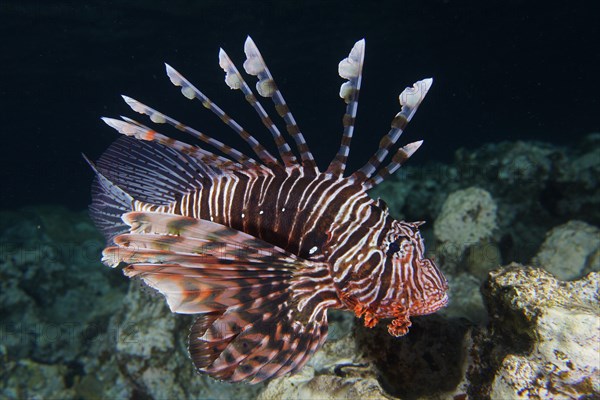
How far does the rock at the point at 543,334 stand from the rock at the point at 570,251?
2818 millimetres

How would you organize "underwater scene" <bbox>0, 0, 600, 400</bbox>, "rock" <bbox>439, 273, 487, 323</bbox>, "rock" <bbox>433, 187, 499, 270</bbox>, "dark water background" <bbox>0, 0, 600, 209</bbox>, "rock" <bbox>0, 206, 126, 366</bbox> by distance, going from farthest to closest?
"dark water background" <bbox>0, 0, 600, 209</bbox> < "rock" <bbox>0, 206, 126, 366</bbox> < "rock" <bbox>433, 187, 499, 270</bbox> < "rock" <bbox>439, 273, 487, 323</bbox> < "underwater scene" <bbox>0, 0, 600, 400</bbox>

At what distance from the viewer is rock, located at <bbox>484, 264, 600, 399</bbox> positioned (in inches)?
85.6

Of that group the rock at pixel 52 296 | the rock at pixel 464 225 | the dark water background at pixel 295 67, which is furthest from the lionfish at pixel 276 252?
the dark water background at pixel 295 67

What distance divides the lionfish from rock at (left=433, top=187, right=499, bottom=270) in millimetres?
3940

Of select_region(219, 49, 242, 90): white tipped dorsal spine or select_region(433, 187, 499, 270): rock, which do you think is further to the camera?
select_region(433, 187, 499, 270): rock

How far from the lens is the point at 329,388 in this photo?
9.17 ft

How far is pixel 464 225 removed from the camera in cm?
668

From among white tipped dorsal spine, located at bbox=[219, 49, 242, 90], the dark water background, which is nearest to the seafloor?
white tipped dorsal spine, located at bbox=[219, 49, 242, 90]

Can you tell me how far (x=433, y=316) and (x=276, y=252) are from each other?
153 centimetres

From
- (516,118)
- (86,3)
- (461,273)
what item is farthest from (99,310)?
(516,118)

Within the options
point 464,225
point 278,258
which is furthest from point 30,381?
point 464,225

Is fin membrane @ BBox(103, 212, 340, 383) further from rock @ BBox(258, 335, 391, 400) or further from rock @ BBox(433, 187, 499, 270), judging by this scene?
rock @ BBox(433, 187, 499, 270)

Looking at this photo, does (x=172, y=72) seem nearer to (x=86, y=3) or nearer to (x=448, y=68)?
(x=86, y=3)

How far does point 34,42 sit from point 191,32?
7142 mm
